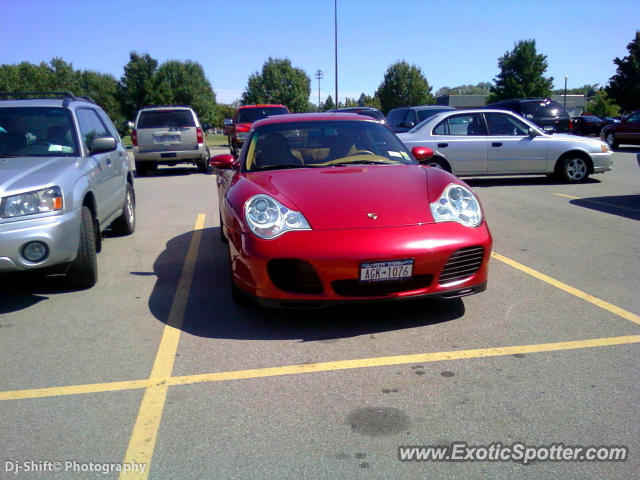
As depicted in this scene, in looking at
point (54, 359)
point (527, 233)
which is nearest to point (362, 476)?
point (54, 359)

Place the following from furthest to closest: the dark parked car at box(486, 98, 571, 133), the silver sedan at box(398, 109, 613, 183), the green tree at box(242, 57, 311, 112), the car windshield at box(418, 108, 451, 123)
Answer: the green tree at box(242, 57, 311, 112)
the dark parked car at box(486, 98, 571, 133)
the car windshield at box(418, 108, 451, 123)
the silver sedan at box(398, 109, 613, 183)

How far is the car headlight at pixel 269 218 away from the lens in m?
4.02

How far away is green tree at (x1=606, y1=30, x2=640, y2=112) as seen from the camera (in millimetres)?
48438

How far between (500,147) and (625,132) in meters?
14.3

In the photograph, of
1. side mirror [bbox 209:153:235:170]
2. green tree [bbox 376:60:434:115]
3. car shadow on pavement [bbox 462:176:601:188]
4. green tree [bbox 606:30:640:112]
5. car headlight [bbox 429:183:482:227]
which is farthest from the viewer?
green tree [bbox 376:60:434:115]

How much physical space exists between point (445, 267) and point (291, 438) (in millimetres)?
1744

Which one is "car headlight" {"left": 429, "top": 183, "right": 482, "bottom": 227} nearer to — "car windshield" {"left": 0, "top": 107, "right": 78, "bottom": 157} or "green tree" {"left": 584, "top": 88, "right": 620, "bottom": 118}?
"car windshield" {"left": 0, "top": 107, "right": 78, "bottom": 157}

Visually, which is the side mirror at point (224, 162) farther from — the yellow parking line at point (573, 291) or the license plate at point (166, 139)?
the license plate at point (166, 139)

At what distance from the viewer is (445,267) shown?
13.0 feet

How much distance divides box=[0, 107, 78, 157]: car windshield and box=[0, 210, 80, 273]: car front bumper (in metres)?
1.26

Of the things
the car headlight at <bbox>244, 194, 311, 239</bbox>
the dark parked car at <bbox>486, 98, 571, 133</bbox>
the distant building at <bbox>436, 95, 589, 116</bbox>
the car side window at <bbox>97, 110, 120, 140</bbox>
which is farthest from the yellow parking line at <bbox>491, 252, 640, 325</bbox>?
the distant building at <bbox>436, 95, 589, 116</bbox>

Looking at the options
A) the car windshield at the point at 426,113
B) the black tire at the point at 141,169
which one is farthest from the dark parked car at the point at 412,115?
the black tire at the point at 141,169

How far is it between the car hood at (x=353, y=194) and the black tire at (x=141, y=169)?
12.0 metres

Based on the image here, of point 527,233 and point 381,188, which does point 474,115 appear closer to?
point 527,233
